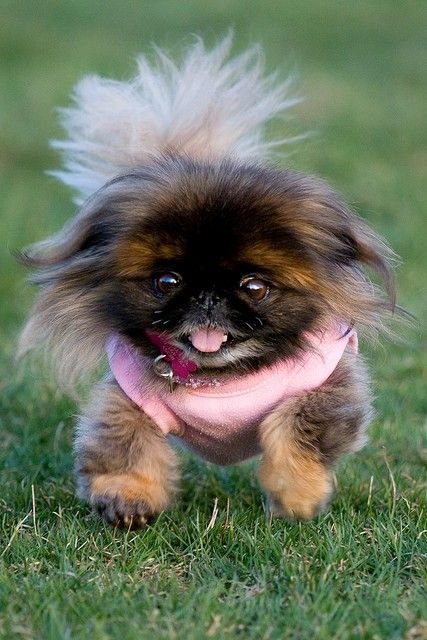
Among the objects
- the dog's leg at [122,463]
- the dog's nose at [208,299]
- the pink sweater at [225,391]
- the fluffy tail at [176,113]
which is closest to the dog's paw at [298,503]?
the pink sweater at [225,391]

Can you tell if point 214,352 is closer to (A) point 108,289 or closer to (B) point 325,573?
(A) point 108,289

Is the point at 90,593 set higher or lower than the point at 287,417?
lower

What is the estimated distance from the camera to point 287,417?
146 inches

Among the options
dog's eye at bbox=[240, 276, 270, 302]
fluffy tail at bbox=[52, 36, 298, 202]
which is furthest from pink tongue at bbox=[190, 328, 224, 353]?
fluffy tail at bbox=[52, 36, 298, 202]

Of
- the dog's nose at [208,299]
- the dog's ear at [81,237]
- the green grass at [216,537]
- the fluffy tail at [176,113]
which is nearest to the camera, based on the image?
the green grass at [216,537]

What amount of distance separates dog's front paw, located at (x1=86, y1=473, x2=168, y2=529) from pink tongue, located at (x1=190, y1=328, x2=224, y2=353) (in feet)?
1.93

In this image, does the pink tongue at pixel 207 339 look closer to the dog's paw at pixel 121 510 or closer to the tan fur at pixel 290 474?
the tan fur at pixel 290 474

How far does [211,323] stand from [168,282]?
179mm

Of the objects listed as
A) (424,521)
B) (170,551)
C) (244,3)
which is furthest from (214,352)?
(244,3)

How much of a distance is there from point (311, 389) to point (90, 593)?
1.05 m

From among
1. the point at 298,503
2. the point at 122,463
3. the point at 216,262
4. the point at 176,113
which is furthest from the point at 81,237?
the point at 298,503

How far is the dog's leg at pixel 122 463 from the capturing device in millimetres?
3697

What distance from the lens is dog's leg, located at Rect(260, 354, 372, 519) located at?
366cm

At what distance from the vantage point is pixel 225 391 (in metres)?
3.68
